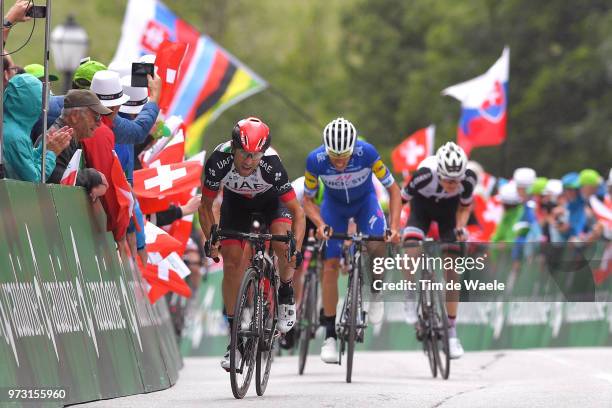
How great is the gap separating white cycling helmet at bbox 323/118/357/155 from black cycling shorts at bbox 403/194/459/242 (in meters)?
2.44

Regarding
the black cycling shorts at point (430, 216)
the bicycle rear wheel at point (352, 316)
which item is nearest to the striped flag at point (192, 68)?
the black cycling shorts at point (430, 216)

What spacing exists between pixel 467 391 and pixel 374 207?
3.16m

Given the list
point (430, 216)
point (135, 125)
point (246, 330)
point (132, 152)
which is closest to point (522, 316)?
point (430, 216)

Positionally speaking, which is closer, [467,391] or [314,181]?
[467,391]

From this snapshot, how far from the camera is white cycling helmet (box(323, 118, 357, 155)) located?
13.9 metres

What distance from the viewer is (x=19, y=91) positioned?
10.4 metres

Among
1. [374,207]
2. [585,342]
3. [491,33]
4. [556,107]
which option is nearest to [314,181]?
[374,207]

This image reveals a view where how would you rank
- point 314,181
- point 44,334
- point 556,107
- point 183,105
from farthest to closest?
point 556,107 → point 183,105 → point 314,181 → point 44,334

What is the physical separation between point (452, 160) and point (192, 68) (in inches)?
318

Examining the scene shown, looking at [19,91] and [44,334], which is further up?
[19,91]

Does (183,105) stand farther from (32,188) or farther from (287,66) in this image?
(287,66)

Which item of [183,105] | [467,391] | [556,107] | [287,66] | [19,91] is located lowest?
[467,391]

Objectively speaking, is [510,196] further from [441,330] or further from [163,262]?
[163,262]

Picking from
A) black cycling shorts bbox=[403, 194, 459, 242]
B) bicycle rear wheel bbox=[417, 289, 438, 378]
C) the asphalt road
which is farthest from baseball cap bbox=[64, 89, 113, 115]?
black cycling shorts bbox=[403, 194, 459, 242]
